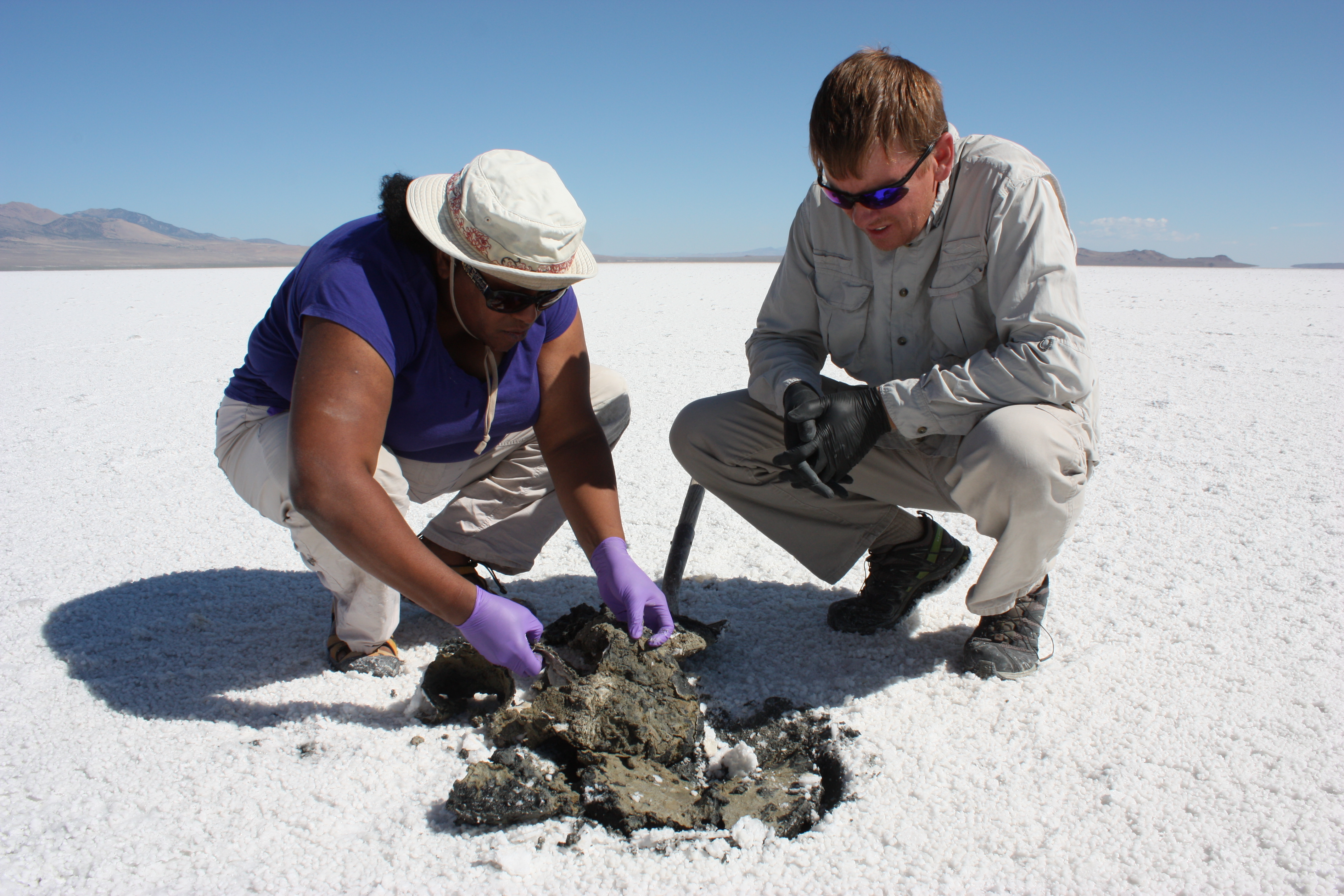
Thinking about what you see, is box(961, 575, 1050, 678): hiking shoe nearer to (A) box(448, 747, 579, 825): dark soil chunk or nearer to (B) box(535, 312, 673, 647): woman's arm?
(B) box(535, 312, 673, 647): woman's arm

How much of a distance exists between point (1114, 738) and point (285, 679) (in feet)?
6.49

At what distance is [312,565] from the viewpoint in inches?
81.0

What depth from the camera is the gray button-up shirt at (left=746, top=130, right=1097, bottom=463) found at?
189 centimetres

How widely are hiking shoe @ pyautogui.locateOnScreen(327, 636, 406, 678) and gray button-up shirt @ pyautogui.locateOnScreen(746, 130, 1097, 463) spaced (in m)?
1.21

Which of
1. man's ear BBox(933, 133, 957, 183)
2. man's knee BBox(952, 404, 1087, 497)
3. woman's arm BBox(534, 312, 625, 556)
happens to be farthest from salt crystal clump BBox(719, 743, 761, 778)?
man's ear BBox(933, 133, 957, 183)

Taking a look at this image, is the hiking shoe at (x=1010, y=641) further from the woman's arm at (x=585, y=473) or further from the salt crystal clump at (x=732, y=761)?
the woman's arm at (x=585, y=473)

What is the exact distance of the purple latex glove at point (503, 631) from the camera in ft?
5.70

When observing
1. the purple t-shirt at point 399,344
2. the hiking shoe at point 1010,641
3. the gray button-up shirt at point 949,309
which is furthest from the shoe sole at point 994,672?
the purple t-shirt at point 399,344

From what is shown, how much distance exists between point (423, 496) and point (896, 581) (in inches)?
55.2

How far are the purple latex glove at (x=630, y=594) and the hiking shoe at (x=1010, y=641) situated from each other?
0.78 metres

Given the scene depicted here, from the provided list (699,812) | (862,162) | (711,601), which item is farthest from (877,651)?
(862,162)

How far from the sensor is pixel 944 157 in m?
1.94

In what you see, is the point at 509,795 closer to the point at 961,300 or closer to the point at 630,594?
the point at 630,594

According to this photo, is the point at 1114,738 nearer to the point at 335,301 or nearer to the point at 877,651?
the point at 877,651
